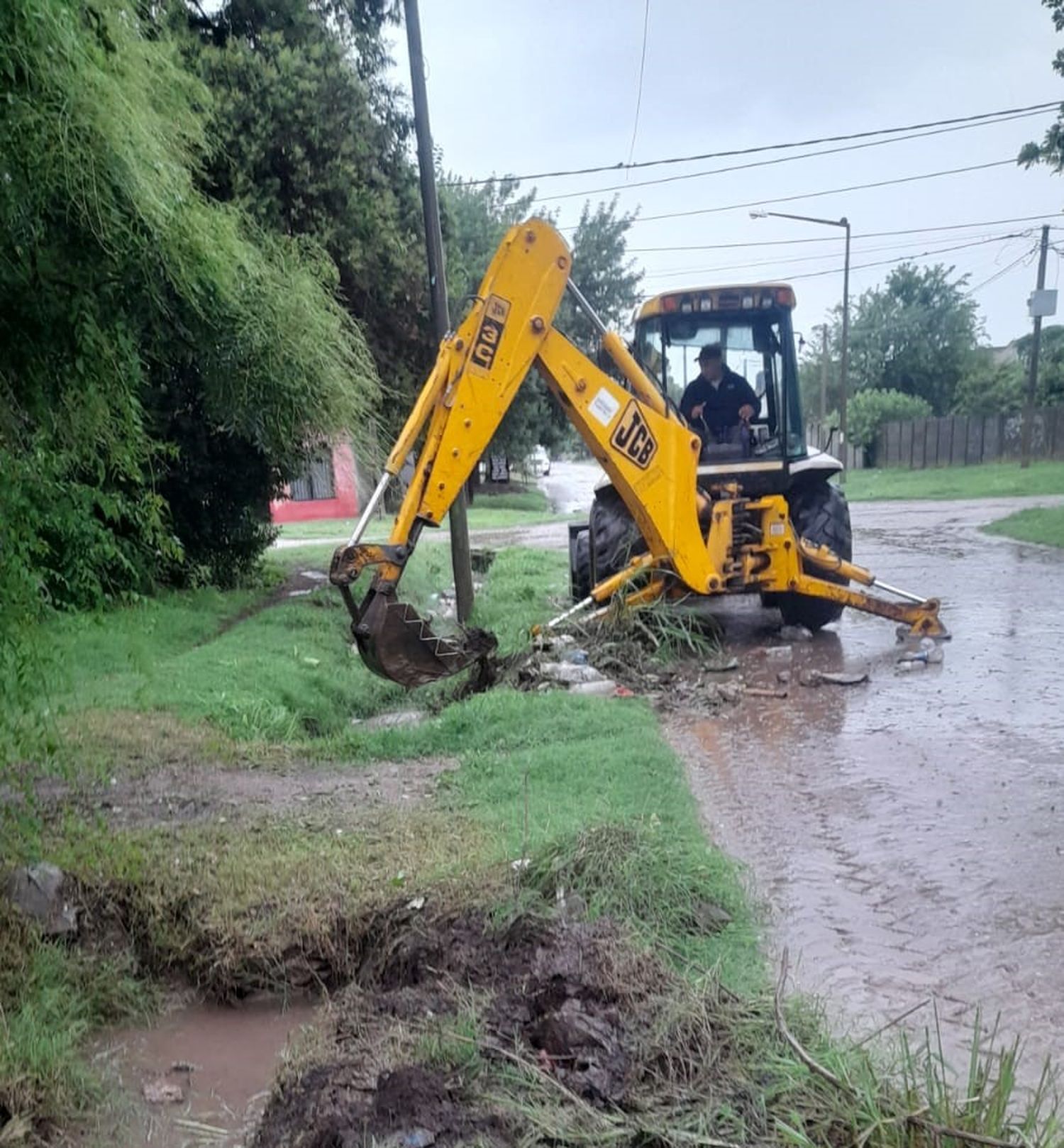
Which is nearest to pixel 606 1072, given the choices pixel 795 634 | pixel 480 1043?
pixel 480 1043

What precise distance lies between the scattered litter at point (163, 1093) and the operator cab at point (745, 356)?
6.72m

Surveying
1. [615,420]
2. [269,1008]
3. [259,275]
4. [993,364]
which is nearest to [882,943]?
[269,1008]

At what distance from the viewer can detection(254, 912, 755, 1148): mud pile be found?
2828mm

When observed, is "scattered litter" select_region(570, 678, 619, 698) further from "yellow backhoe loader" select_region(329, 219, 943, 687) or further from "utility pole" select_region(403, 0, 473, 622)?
"utility pole" select_region(403, 0, 473, 622)

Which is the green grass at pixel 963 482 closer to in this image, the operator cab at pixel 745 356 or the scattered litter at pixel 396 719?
the operator cab at pixel 745 356

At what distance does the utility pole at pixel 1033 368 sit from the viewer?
31.5 metres

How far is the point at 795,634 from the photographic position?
9875 mm

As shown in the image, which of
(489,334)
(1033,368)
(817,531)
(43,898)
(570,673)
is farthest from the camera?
(1033,368)

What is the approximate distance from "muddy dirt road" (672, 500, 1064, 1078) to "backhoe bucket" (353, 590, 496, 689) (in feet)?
5.48

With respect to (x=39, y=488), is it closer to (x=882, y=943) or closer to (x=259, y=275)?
(x=882, y=943)

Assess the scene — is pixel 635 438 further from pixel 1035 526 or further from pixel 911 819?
pixel 1035 526

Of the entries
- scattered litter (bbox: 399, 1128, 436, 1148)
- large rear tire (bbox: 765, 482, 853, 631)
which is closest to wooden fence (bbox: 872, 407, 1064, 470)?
large rear tire (bbox: 765, 482, 853, 631)

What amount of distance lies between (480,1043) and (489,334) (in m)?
5.19

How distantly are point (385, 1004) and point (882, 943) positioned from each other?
1908 mm
